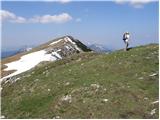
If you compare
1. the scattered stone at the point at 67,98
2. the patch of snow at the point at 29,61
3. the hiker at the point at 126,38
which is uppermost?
the hiker at the point at 126,38

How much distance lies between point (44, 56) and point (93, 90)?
3398 centimetres

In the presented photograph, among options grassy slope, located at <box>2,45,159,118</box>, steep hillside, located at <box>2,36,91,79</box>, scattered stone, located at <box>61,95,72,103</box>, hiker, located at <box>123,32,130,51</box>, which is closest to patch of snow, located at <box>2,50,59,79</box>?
steep hillside, located at <box>2,36,91,79</box>

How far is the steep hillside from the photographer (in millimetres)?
59619

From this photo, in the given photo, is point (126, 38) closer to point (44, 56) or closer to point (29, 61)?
point (44, 56)

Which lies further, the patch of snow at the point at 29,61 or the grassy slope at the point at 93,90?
the patch of snow at the point at 29,61

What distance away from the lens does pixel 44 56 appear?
64500 mm

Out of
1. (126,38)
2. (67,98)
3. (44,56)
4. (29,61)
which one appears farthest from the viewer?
(44,56)

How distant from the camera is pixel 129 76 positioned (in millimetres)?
33875

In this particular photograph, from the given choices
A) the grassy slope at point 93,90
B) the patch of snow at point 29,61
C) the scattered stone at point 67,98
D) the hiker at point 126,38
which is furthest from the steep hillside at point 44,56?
the scattered stone at point 67,98

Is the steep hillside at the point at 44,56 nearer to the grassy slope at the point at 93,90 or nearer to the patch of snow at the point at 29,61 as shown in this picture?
the patch of snow at the point at 29,61

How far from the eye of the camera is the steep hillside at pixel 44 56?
5962 cm

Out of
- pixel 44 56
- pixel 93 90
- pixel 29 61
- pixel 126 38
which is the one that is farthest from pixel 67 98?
pixel 44 56

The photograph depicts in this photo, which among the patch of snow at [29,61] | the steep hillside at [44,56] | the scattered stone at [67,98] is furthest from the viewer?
the patch of snow at [29,61]

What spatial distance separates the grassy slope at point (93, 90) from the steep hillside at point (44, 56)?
18208mm
